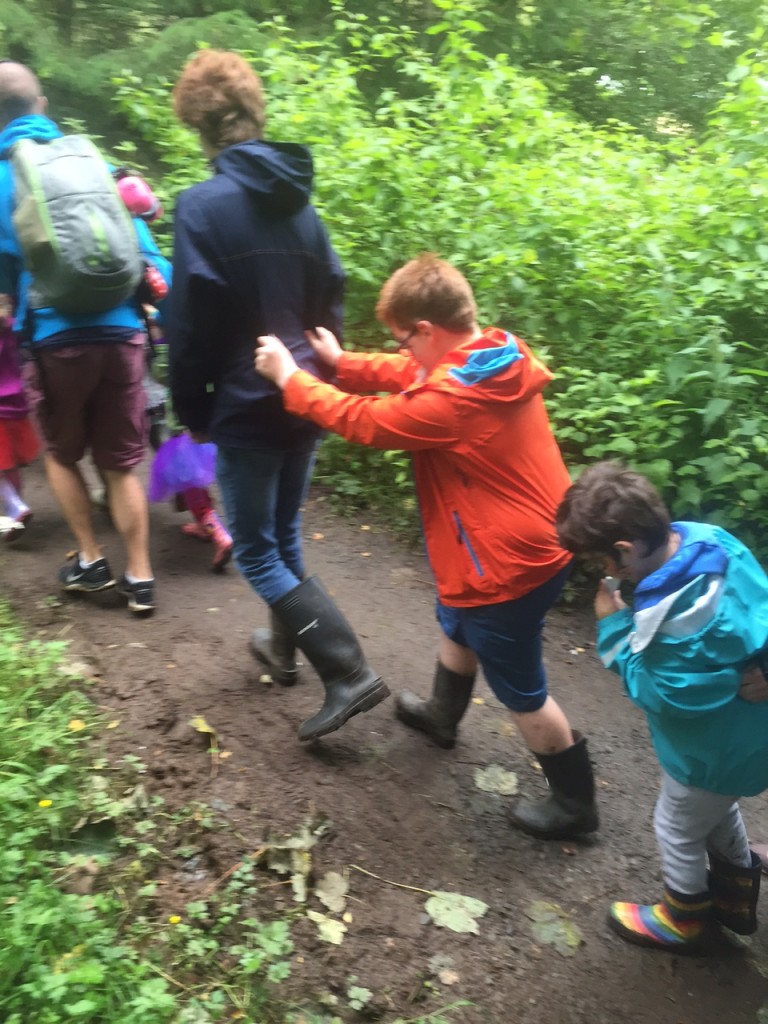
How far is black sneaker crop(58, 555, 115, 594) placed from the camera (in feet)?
11.6

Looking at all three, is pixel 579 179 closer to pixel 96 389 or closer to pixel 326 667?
pixel 96 389

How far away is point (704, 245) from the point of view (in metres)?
4.23

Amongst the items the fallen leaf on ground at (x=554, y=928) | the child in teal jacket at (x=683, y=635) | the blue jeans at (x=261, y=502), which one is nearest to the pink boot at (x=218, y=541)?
the blue jeans at (x=261, y=502)

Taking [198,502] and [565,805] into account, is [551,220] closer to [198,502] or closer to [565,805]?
[198,502]

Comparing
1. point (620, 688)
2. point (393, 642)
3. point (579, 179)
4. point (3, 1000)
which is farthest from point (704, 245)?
point (3, 1000)

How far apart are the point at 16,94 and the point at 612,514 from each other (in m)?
2.90

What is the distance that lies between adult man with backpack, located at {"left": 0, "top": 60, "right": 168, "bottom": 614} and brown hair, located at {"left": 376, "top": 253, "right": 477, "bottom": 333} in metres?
1.27

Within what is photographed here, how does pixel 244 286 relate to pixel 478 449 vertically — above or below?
above

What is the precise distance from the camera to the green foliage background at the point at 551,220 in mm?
3781

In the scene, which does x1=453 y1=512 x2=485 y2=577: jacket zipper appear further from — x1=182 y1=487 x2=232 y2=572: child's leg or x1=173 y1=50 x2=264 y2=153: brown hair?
x1=182 y1=487 x2=232 y2=572: child's leg

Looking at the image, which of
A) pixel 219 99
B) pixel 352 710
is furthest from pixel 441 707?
pixel 219 99

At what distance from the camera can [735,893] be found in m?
2.36

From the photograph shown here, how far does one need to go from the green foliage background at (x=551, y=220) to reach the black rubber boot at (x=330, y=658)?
1750mm

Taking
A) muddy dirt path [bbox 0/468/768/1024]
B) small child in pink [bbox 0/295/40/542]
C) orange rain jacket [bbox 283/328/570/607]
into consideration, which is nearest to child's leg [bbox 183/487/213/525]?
muddy dirt path [bbox 0/468/768/1024]
